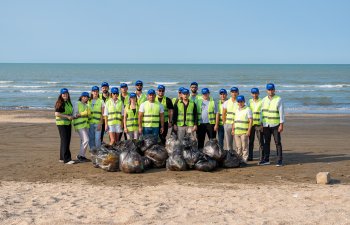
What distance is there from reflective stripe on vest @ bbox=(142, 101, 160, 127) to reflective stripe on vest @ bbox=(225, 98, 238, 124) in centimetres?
165

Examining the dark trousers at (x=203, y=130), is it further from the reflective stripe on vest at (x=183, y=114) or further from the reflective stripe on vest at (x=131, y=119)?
the reflective stripe on vest at (x=131, y=119)

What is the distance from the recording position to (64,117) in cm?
1103

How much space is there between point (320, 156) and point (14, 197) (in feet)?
25.6

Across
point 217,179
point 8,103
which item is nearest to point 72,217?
point 217,179

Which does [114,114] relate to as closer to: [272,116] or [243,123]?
[243,123]

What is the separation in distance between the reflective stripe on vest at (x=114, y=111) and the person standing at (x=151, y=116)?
49cm

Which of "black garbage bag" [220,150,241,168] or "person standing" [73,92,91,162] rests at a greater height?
"person standing" [73,92,91,162]

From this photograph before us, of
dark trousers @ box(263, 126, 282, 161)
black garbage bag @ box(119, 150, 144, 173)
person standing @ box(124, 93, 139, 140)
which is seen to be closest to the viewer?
black garbage bag @ box(119, 150, 144, 173)

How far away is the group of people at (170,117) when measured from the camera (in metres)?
11.0

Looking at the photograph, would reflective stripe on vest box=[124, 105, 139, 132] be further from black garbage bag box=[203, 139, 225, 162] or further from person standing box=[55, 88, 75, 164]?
black garbage bag box=[203, 139, 225, 162]

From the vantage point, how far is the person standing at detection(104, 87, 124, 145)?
1105cm

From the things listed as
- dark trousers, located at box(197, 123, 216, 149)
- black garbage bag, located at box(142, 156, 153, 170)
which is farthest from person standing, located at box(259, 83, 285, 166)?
black garbage bag, located at box(142, 156, 153, 170)

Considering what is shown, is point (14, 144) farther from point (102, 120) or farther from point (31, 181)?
point (31, 181)

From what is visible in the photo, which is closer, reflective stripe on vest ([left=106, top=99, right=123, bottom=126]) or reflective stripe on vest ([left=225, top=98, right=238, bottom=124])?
reflective stripe on vest ([left=106, top=99, right=123, bottom=126])
